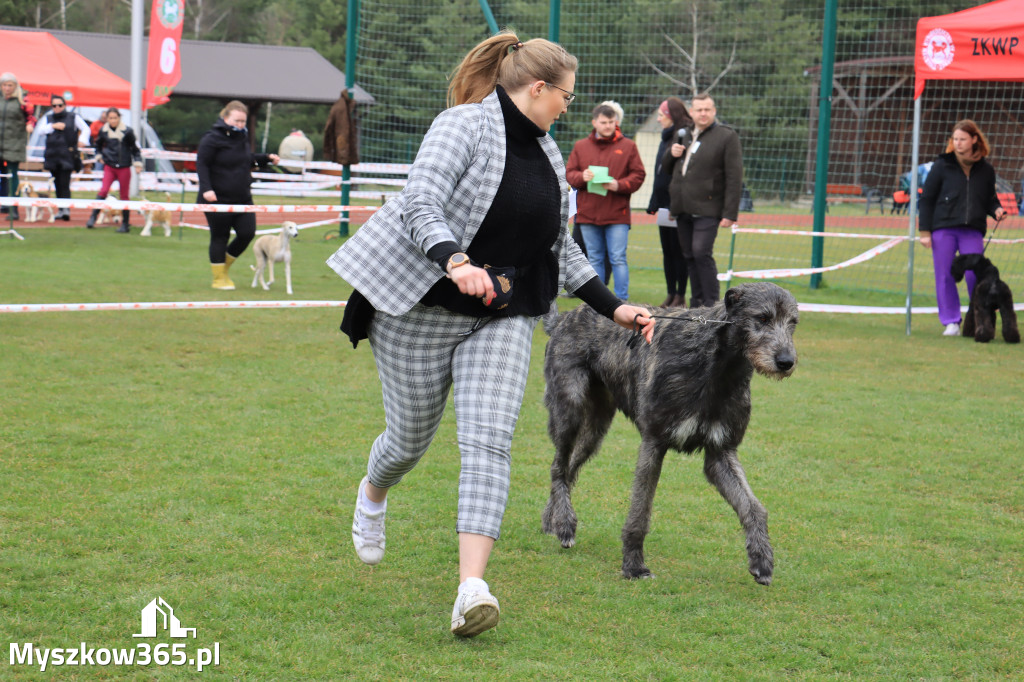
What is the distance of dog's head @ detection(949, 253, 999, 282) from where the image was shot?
1019 centimetres

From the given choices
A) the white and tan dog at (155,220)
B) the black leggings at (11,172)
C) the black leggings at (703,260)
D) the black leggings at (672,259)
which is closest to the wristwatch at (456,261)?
the black leggings at (703,260)

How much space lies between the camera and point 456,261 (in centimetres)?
291

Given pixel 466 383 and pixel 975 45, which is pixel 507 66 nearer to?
pixel 466 383

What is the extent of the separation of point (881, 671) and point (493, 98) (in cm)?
215

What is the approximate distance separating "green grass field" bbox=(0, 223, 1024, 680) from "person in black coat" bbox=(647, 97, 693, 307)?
3536mm

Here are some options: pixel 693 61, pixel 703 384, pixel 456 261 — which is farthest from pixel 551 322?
pixel 693 61

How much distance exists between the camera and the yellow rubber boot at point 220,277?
11466 mm

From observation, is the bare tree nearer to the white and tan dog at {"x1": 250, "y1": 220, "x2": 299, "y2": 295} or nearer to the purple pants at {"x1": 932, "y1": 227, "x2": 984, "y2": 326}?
the purple pants at {"x1": 932, "y1": 227, "x2": 984, "y2": 326}

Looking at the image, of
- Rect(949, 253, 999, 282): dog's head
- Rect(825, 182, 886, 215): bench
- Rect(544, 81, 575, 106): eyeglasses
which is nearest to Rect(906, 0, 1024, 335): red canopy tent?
Rect(949, 253, 999, 282): dog's head

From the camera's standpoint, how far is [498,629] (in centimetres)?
343

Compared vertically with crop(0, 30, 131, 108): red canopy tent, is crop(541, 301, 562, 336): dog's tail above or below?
below

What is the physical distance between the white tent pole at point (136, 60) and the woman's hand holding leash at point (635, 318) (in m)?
17.8

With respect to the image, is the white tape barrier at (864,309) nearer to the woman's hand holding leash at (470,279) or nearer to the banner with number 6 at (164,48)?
the woman's hand holding leash at (470,279)

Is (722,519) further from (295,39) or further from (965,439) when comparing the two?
(295,39)
